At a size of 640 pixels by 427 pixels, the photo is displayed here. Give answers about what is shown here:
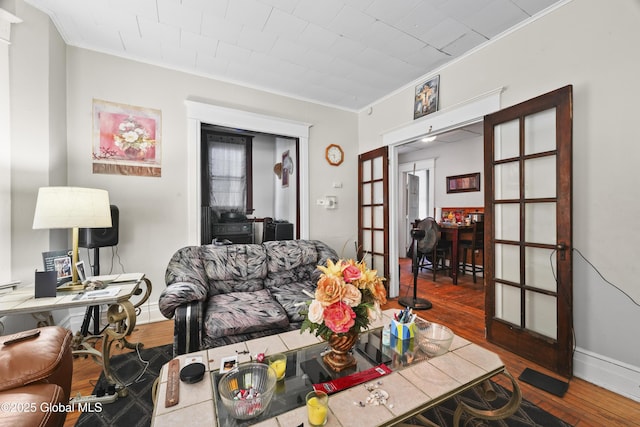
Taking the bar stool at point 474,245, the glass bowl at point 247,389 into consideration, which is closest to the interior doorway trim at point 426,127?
the bar stool at point 474,245

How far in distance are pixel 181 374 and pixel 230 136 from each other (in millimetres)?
4015

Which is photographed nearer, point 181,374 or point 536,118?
point 181,374

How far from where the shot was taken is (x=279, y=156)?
5.38m

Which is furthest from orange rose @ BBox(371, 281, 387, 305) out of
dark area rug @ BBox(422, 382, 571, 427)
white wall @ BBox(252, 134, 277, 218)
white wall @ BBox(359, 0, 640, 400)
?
white wall @ BBox(252, 134, 277, 218)

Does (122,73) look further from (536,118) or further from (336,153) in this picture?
(536,118)

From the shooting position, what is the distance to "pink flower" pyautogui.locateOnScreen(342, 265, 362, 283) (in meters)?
1.16

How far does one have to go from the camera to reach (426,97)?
9.79ft

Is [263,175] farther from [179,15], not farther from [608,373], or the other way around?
[608,373]

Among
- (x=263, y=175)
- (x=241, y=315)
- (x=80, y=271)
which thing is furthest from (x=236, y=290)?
(x=263, y=175)

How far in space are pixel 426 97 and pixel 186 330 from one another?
3364 millimetres

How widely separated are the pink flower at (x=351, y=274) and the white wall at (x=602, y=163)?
6.17 feet

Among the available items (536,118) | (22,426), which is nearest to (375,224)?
(536,118)

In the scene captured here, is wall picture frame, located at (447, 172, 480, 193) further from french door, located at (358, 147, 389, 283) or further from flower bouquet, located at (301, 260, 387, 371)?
flower bouquet, located at (301, 260, 387, 371)

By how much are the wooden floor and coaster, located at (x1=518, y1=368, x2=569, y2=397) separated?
33 millimetres
